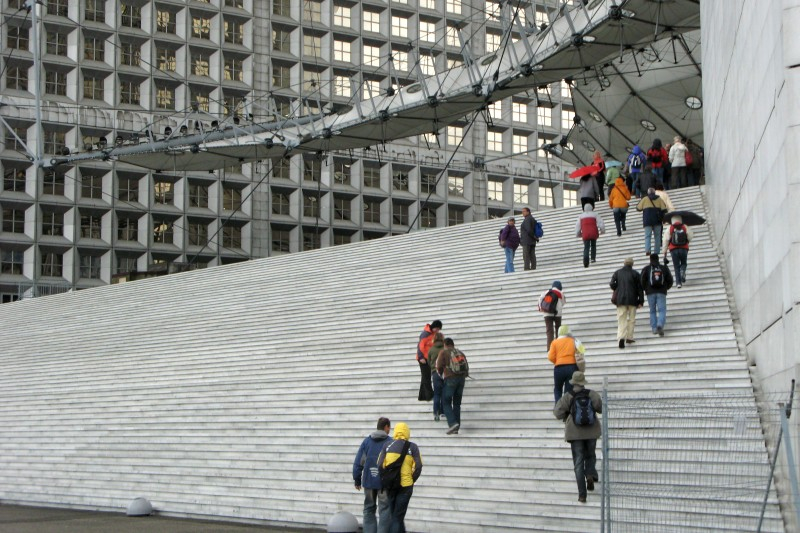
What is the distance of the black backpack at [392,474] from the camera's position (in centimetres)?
1106

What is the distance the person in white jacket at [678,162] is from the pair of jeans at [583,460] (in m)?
14.4

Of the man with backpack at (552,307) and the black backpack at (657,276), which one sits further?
the man with backpack at (552,307)

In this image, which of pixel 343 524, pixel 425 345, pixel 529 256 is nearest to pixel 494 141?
pixel 529 256

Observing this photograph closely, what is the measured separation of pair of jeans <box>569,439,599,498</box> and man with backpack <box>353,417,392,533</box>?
6.80ft

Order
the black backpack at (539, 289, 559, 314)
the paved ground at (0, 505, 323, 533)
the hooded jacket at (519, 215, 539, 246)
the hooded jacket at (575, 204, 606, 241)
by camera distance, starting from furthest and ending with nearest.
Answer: the hooded jacket at (519, 215, 539, 246) → the hooded jacket at (575, 204, 606, 241) → the black backpack at (539, 289, 559, 314) → the paved ground at (0, 505, 323, 533)

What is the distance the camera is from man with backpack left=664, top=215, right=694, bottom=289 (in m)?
18.5

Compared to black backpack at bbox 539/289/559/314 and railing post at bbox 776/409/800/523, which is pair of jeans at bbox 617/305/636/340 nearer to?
black backpack at bbox 539/289/559/314

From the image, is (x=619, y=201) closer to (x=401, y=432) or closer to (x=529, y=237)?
(x=529, y=237)

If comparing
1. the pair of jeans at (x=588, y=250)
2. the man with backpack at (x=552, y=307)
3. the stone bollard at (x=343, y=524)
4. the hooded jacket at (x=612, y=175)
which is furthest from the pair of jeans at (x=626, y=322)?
the hooded jacket at (x=612, y=175)

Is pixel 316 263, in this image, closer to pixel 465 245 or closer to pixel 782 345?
pixel 465 245

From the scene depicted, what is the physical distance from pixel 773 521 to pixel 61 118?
47569mm

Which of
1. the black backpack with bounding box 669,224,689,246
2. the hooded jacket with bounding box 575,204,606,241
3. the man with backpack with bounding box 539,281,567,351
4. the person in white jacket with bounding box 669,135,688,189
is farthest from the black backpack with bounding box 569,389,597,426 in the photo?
the person in white jacket with bounding box 669,135,688,189

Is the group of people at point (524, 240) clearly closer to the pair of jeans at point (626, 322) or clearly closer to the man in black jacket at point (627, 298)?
the man in black jacket at point (627, 298)

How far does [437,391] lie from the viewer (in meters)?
15.9
